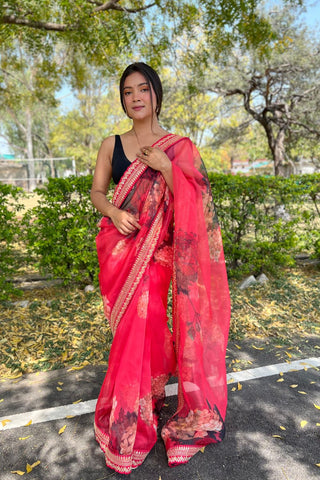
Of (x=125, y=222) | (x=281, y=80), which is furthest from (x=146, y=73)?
(x=281, y=80)

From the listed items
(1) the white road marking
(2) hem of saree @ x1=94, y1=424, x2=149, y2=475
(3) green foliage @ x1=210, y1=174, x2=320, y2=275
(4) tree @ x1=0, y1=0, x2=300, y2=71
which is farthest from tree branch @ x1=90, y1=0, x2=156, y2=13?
(2) hem of saree @ x1=94, y1=424, x2=149, y2=475

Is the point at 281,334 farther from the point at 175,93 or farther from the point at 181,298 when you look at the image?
the point at 175,93

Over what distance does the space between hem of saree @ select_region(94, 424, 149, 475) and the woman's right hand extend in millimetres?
1297

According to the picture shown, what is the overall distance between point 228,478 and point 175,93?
11.6 meters

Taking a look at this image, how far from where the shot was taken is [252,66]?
962cm

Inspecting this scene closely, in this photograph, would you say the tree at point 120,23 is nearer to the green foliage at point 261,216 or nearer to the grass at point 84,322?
the green foliage at point 261,216

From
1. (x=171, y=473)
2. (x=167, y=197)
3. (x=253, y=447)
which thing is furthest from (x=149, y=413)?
(x=167, y=197)

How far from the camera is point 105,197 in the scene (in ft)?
7.49

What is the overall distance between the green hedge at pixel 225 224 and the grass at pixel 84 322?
1.19 ft

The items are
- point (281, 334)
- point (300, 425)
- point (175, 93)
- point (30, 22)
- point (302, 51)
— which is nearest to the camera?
point (300, 425)

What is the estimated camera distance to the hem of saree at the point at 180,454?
2035 millimetres

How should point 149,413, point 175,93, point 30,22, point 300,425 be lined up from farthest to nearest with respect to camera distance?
point 175,93
point 30,22
point 300,425
point 149,413

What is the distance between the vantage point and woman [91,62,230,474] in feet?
6.66

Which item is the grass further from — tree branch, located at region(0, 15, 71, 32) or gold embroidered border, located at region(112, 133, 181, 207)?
tree branch, located at region(0, 15, 71, 32)
